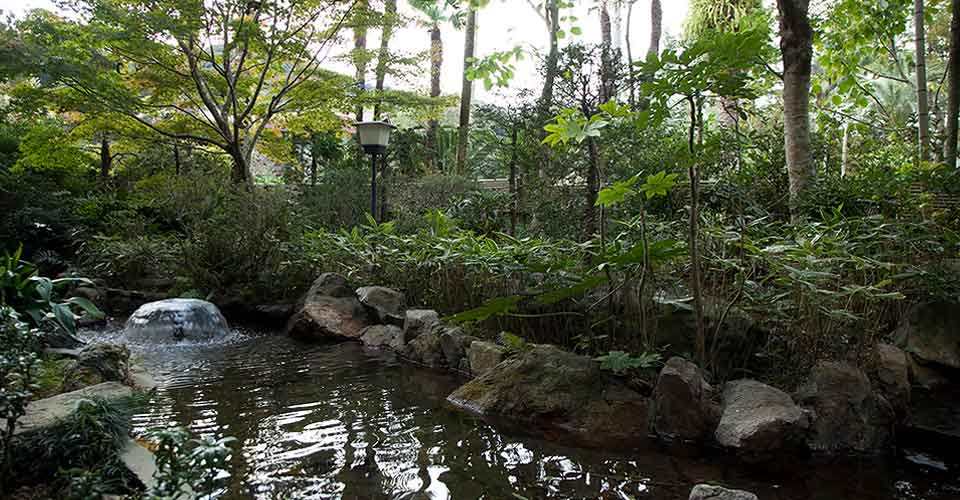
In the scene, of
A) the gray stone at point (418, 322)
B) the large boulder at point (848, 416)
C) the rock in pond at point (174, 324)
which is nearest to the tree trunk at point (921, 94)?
the large boulder at point (848, 416)

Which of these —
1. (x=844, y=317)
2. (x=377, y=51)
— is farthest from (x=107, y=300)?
(x=844, y=317)

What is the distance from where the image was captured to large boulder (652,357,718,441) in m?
3.36

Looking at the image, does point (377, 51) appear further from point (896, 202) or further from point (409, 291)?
point (896, 202)

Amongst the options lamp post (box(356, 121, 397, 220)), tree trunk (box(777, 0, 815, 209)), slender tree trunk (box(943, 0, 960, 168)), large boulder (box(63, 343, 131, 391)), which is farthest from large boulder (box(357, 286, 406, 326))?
slender tree trunk (box(943, 0, 960, 168))

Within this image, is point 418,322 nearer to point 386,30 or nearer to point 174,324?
point 174,324

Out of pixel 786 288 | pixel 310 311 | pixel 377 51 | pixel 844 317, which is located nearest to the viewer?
pixel 844 317

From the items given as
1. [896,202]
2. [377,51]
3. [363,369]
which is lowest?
[363,369]

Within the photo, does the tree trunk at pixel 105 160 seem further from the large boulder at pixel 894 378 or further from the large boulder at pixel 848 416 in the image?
the large boulder at pixel 894 378

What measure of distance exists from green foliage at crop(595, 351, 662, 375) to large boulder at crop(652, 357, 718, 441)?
99 millimetres

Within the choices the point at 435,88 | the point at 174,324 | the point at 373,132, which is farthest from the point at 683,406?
the point at 435,88

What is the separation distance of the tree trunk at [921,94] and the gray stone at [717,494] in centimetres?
483

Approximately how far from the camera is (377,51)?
11.0 m

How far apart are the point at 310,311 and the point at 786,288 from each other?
13.7 ft

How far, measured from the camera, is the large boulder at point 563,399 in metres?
3.50
